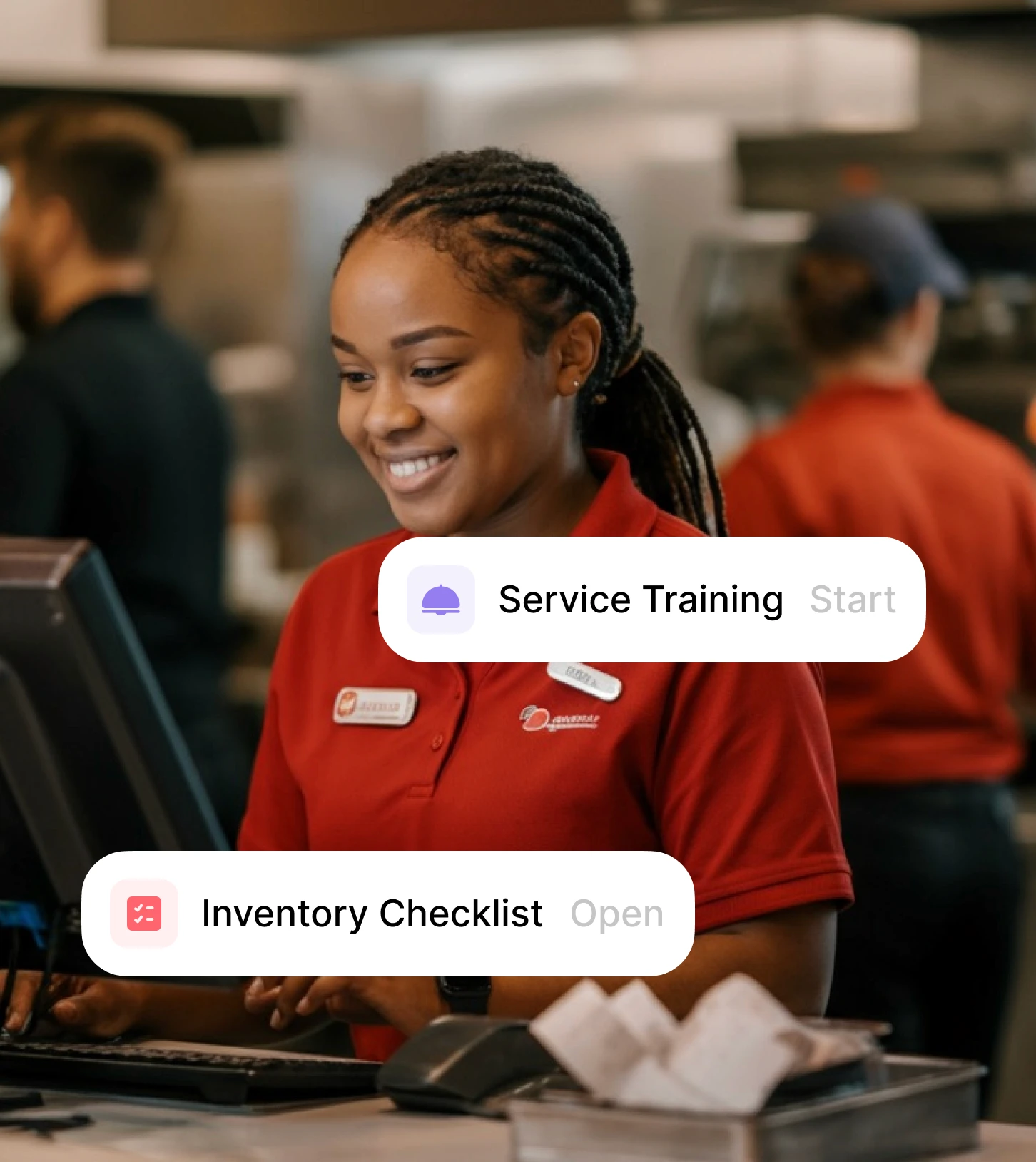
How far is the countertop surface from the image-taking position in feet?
3.70

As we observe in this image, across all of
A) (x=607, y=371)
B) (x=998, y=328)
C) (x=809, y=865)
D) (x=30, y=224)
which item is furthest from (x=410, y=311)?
(x=998, y=328)

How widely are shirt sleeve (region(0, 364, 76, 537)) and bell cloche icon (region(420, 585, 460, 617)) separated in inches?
46.8

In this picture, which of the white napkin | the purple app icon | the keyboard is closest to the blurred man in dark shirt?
the purple app icon

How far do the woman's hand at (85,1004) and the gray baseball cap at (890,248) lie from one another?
59.8 inches

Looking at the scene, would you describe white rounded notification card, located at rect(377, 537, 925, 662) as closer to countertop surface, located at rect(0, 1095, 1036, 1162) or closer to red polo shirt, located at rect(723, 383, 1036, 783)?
countertop surface, located at rect(0, 1095, 1036, 1162)

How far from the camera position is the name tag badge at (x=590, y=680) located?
1359mm

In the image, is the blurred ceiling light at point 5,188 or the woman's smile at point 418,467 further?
the blurred ceiling light at point 5,188

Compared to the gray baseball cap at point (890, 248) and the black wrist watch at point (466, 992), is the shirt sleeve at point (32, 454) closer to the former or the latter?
the gray baseball cap at point (890, 248)

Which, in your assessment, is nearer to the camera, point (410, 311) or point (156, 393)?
point (410, 311)

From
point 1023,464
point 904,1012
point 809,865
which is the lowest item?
point 904,1012

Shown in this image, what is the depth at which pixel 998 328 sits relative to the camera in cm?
313

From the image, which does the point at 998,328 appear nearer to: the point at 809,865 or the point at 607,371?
the point at 607,371

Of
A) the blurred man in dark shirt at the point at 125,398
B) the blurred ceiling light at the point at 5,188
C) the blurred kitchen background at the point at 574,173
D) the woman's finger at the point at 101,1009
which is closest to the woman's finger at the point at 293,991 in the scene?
the woman's finger at the point at 101,1009

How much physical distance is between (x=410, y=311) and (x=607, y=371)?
169 millimetres
